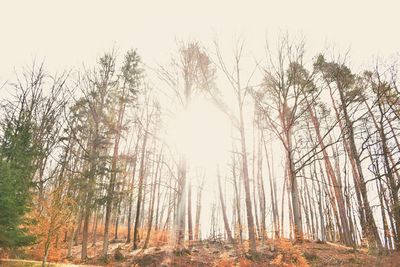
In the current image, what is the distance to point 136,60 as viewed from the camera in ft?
63.8

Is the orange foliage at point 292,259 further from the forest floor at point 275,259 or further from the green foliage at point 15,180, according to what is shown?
the green foliage at point 15,180

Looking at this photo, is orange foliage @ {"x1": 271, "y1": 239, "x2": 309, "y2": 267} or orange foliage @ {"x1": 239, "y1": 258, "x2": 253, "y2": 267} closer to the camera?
orange foliage @ {"x1": 271, "y1": 239, "x2": 309, "y2": 267}

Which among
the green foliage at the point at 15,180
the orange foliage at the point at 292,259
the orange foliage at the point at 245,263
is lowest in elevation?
the orange foliage at the point at 245,263

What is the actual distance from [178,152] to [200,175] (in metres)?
15.1

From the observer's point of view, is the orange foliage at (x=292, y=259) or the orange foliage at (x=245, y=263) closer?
the orange foliage at (x=292, y=259)

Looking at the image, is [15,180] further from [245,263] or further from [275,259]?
[275,259]

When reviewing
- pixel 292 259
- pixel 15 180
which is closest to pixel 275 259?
pixel 292 259

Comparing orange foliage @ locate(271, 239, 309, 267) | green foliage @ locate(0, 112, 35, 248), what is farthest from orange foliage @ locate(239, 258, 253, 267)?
green foliage @ locate(0, 112, 35, 248)

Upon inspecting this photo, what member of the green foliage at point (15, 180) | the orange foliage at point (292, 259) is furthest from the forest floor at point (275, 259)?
the green foliage at point (15, 180)

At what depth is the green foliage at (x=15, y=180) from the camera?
985 cm

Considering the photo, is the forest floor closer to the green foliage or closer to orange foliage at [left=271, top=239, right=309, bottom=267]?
orange foliage at [left=271, top=239, right=309, bottom=267]

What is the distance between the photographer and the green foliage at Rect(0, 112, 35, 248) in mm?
9845

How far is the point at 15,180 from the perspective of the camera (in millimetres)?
10469

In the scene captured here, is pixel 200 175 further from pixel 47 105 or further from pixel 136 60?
pixel 47 105
